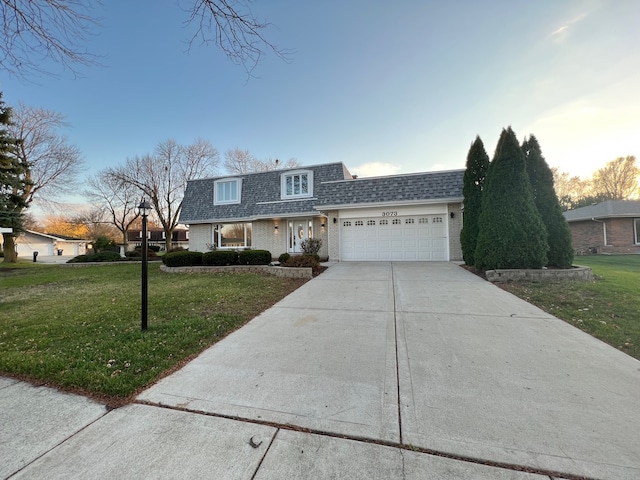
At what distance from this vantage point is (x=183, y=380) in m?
2.80

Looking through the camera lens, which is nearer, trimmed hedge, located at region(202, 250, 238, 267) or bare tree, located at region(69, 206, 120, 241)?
trimmed hedge, located at region(202, 250, 238, 267)

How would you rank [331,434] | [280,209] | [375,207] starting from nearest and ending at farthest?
[331,434], [375,207], [280,209]

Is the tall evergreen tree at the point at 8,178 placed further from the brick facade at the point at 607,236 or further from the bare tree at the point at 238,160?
the brick facade at the point at 607,236

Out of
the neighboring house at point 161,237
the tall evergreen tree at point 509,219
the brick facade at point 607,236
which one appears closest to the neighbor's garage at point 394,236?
the tall evergreen tree at point 509,219

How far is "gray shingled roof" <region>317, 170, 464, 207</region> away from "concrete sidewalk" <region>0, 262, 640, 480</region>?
8.57m

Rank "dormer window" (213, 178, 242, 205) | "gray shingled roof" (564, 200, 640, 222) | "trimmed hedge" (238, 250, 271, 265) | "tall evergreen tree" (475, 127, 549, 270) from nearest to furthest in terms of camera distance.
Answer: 1. "tall evergreen tree" (475, 127, 549, 270)
2. "trimmed hedge" (238, 250, 271, 265)
3. "gray shingled roof" (564, 200, 640, 222)
4. "dormer window" (213, 178, 242, 205)

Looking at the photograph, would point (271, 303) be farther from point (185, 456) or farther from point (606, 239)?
point (606, 239)

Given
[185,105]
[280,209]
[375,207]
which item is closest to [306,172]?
[280,209]

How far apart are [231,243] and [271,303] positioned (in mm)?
11673

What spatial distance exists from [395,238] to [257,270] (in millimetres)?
6539

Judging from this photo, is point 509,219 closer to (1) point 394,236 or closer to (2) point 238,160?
(1) point 394,236

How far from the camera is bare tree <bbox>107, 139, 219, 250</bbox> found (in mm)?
26688

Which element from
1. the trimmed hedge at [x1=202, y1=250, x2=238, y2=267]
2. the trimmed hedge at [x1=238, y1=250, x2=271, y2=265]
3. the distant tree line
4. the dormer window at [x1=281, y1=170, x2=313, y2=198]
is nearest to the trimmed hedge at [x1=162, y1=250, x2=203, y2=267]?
the trimmed hedge at [x1=202, y1=250, x2=238, y2=267]

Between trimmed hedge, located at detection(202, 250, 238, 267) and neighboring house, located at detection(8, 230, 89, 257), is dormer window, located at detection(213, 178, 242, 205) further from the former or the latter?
neighboring house, located at detection(8, 230, 89, 257)
